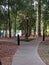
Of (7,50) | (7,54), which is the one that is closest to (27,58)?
(7,54)

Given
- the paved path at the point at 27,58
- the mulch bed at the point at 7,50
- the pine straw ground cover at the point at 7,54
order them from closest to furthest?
the paved path at the point at 27,58
the pine straw ground cover at the point at 7,54
the mulch bed at the point at 7,50

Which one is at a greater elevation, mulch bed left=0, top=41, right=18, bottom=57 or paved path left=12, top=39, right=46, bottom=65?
paved path left=12, top=39, right=46, bottom=65

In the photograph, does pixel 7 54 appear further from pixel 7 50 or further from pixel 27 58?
pixel 27 58

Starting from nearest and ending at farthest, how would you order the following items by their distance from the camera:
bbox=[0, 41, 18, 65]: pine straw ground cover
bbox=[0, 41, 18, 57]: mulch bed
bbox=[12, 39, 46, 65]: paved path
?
bbox=[12, 39, 46, 65]: paved path → bbox=[0, 41, 18, 65]: pine straw ground cover → bbox=[0, 41, 18, 57]: mulch bed

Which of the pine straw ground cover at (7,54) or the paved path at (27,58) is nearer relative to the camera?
the paved path at (27,58)

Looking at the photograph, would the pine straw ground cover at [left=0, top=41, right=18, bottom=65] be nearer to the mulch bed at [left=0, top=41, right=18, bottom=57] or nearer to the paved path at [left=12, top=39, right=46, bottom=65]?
the mulch bed at [left=0, top=41, right=18, bottom=57]

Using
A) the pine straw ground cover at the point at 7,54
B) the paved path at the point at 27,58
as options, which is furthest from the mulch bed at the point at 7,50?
the paved path at the point at 27,58

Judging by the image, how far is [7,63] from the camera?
11.0 meters

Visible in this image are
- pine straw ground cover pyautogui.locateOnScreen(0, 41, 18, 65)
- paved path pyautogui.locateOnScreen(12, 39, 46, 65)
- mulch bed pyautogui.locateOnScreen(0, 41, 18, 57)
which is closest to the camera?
paved path pyautogui.locateOnScreen(12, 39, 46, 65)

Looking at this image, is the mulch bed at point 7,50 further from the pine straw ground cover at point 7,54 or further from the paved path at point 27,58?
the paved path at point 27,58

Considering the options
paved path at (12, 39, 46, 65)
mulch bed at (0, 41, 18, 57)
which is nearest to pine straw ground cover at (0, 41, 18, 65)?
mulch bed at (0, 41, 18, 57)

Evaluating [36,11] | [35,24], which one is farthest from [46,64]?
[35,24]

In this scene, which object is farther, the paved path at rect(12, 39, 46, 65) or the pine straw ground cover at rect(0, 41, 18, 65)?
the pine straw ground cover at rect(0, 41, 18, 65)

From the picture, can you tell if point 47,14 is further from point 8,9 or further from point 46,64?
point 46,64
